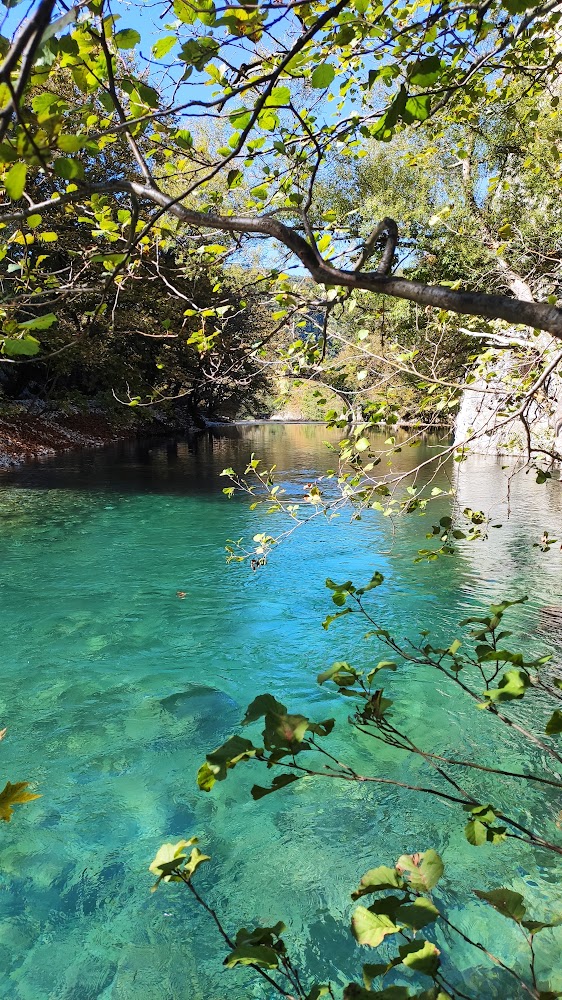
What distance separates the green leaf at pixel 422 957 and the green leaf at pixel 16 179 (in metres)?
1.60

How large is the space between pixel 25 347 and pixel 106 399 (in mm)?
26700

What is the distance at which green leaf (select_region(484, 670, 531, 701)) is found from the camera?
1344 mm

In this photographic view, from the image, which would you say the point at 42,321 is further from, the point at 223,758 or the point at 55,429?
the point at 55,429

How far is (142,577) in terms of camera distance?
902 centimetres

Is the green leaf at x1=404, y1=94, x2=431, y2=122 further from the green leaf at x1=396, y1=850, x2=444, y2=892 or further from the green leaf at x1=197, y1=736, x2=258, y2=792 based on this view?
the green leaf at x1=396, y1=850, x2=444, y2=892

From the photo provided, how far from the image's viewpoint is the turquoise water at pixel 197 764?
3.00 metres

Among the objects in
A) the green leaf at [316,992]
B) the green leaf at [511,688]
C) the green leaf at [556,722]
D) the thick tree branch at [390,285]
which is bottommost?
the green leaf at [316,992]

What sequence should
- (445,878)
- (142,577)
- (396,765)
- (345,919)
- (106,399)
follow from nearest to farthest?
(345,919), (445,878), (396,765), (142,577), (106,399)

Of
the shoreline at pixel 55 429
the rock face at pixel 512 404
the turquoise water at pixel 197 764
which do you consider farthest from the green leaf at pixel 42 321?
the shoreline at pixel 55 429

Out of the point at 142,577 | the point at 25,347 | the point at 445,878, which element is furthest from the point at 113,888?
the point at 142,577

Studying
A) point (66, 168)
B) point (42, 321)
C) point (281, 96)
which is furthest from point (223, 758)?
point (281, 96)

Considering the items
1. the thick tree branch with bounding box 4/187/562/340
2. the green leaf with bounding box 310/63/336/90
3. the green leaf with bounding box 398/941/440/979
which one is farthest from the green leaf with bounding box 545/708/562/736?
the green leaf with bounding box 310/63/336/90

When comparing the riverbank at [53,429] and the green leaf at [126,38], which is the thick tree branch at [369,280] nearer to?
the green leaf at [126,38]

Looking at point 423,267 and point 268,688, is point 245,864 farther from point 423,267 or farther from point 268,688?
point 423,267
